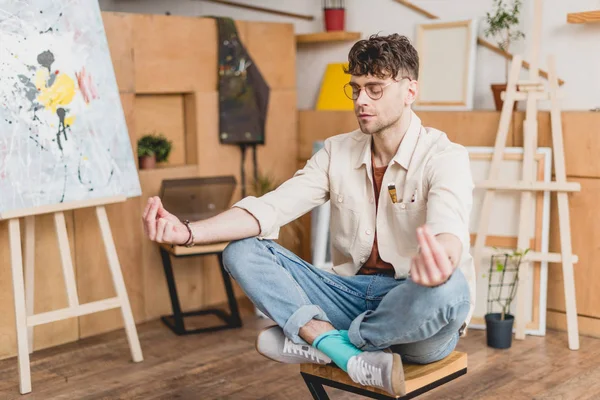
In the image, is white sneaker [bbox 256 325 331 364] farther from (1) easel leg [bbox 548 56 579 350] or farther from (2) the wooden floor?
(1) easel leg [bbox 548 56 579 350]

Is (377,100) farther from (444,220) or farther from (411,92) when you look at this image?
(444,220)

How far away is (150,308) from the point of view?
4.12 metres

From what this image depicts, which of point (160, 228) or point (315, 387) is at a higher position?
point (160, 228)

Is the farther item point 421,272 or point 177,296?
point 177,296

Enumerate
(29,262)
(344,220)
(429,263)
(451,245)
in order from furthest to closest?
(29,262) < (344,220) < (451,245) < (429,263)

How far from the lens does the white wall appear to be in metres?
3.76

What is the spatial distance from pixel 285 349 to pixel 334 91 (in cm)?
255

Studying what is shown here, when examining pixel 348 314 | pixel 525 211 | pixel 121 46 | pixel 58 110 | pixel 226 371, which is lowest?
pixel 226 371

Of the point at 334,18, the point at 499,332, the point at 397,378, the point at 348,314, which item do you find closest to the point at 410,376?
the point at 397,378

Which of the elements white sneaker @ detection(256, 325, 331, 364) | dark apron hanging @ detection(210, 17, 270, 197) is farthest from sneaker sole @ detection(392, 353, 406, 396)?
dark apron hanging @ detection(210, 17, 270, 197)

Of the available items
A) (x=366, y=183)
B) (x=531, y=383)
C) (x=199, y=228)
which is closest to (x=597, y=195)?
(x=531, y=383)

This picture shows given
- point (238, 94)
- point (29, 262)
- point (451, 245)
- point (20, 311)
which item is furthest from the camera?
point (238, 94)

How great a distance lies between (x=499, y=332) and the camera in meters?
3.59

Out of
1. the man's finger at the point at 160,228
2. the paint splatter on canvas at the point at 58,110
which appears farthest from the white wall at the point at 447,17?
the man's finger at the point at 160,228
